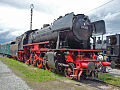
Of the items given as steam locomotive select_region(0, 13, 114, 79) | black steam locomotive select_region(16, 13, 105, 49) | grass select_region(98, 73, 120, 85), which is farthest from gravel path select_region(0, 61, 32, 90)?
grass select_region(98, 73, 120, 85)

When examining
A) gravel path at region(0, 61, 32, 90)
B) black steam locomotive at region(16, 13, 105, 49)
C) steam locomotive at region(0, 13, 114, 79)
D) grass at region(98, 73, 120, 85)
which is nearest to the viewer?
gravel path at region(0, 61, 32, 90)

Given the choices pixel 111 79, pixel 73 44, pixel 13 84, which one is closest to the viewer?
pixel 13 84

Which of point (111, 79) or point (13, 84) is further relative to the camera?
point (111, 79)

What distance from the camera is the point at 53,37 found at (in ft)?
31.9

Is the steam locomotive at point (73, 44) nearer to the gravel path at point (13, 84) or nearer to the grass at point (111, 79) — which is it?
the grass at point (111, 79)

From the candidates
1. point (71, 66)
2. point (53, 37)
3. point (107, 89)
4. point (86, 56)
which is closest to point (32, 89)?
point (71, 66)

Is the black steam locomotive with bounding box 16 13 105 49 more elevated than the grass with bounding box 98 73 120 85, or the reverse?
the black steam locomotive with bounding box 16 13 105 49

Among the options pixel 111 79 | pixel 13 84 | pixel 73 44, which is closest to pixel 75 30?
pixel 73 44

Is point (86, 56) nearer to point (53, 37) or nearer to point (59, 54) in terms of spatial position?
point (59, 54)

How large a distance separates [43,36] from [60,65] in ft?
13.2

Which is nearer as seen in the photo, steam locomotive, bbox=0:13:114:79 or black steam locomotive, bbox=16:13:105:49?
steam locomotive, bbox=0:13:114:79

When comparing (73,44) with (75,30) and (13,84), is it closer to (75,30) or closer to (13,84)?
(75,30)

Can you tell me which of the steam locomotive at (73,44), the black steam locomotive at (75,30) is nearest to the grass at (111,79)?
the steam locomotive at (73,44)

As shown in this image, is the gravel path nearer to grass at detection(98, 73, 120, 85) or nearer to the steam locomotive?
the steam locomotive
